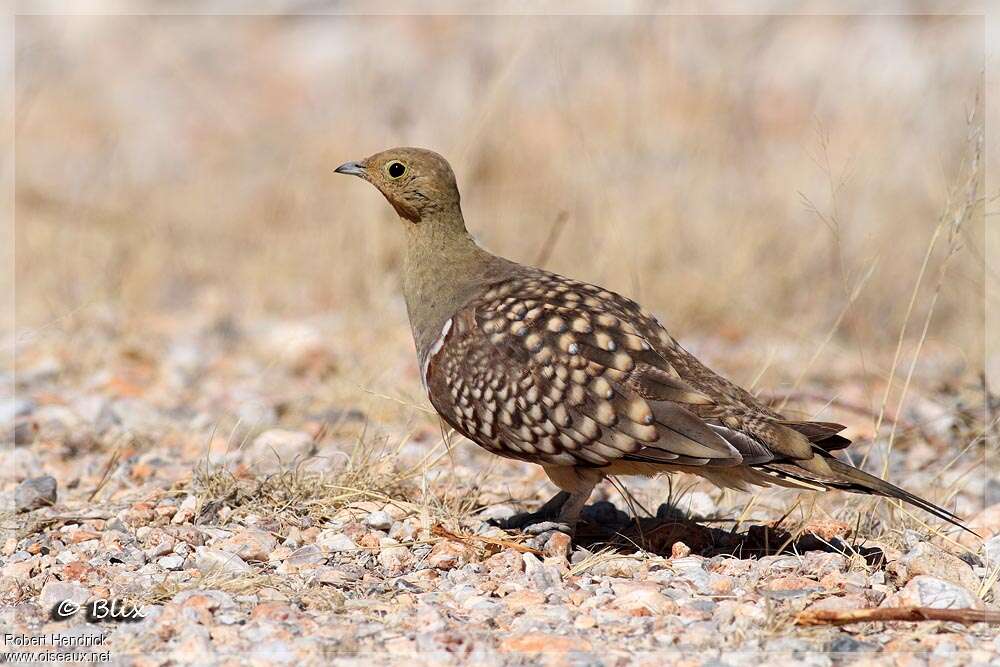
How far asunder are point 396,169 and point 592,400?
Answer: 1435mm

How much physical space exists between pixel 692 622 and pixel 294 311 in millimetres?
5636

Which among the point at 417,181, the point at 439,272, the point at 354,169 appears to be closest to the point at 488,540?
the point at 439,272

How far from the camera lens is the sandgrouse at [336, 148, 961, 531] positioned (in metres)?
4.14

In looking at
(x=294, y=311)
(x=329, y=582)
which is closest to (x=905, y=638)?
(x=329, y=582)

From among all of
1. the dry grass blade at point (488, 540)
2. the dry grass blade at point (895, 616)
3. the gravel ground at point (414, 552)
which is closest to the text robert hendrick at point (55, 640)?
the gravel ground at point (414, 552)

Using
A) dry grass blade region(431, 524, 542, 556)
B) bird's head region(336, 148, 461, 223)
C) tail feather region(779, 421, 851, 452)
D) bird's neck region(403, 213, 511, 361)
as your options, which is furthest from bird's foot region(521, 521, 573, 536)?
bird's head region(336, 148, 461, 223)

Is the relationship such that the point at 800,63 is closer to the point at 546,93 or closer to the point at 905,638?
the point at 546,93

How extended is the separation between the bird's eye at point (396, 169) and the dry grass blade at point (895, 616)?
2.42m

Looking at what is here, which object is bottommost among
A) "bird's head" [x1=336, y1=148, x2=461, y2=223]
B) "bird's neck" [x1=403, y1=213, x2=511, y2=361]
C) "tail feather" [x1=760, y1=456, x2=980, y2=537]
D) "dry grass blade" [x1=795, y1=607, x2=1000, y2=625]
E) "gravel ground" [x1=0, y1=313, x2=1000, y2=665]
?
"gravel ground" [x1=0, y1=313, x2=1000, y2=665]

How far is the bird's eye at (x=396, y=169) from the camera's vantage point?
16.6 feet

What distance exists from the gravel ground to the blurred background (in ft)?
5.88

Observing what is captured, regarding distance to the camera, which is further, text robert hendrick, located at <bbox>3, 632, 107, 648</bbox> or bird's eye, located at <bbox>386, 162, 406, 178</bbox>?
bird's eye, located at <bbox>386, 162, 406, 178</bbox>
